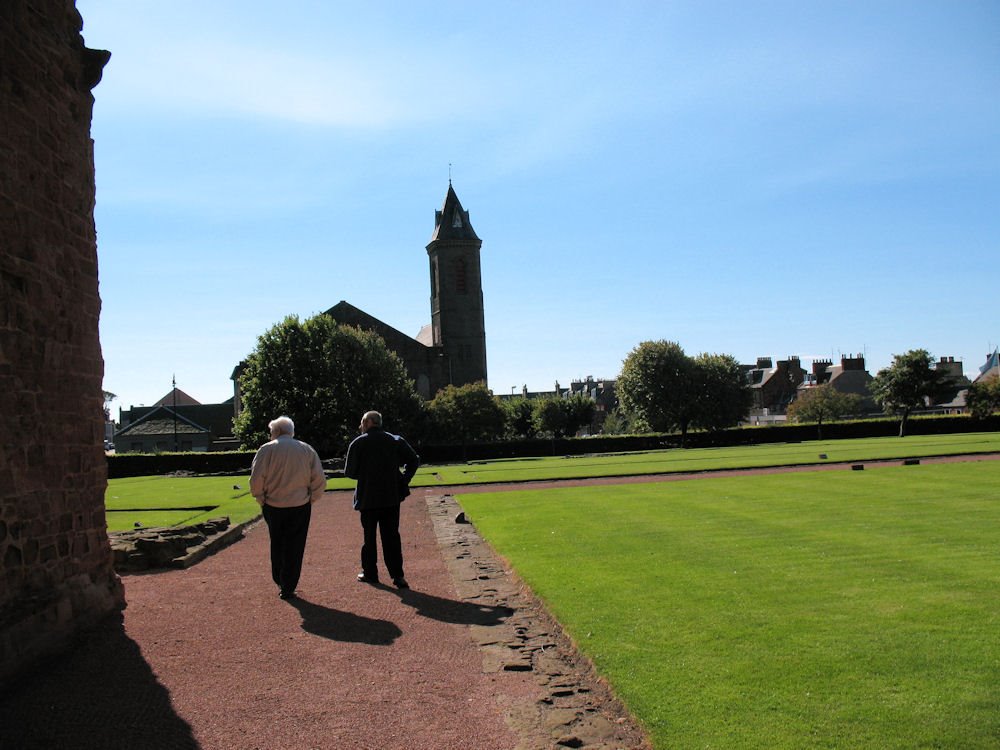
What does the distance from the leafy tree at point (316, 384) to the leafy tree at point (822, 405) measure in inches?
1993

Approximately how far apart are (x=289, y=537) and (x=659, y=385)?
2794 inches

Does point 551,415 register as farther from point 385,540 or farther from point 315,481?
point 315,481

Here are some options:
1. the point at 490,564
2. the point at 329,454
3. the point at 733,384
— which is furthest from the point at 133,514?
the point at 733,384

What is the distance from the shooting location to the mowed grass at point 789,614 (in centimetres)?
461

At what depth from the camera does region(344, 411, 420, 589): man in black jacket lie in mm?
9656

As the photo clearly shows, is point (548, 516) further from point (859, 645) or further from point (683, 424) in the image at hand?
point (683, 424)

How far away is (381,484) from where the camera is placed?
9.67 metres

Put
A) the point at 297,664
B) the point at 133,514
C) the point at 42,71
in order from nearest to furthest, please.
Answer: the point at 297,664, the point at 42,71, the point at 133,514

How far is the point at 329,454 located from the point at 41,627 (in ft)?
163

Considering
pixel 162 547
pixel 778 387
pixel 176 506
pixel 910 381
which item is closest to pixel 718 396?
pixel 910 381

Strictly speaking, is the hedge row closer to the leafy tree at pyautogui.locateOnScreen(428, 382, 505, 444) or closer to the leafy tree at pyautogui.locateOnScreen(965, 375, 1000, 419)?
the leafy tree at pyautogui.locateOnScreen(965, 375, 1000, 419)

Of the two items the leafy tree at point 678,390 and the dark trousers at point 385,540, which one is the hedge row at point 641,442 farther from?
the dark trousers at point 385,540

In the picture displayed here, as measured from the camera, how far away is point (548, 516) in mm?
15555

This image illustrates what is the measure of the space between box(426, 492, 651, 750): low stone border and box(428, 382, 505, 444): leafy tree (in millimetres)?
51251
